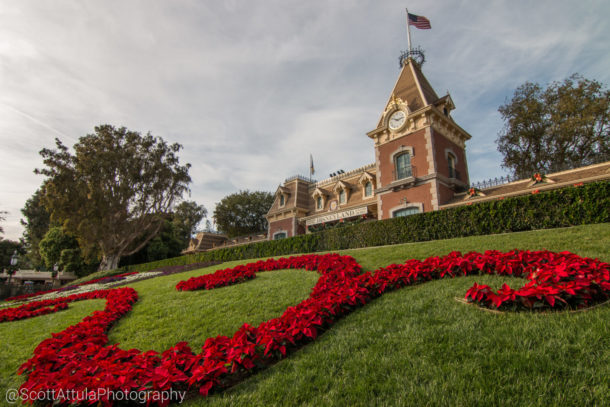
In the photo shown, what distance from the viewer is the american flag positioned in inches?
901

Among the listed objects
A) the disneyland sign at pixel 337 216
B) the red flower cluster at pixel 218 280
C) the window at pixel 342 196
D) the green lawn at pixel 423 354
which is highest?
the window at pixel 342 196

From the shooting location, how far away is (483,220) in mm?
11617

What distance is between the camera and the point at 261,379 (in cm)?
303

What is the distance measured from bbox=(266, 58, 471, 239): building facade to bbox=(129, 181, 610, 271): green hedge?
227 inches

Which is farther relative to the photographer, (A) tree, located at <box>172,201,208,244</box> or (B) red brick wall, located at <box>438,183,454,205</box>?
(A) tree, located at <box>172,201,208,244</box>

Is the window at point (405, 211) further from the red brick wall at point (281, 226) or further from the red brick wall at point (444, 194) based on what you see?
the red brick wall at point (281, 226)

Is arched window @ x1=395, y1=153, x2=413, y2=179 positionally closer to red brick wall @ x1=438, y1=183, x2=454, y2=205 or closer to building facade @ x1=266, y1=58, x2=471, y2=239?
building facade @ x1=266, y1=58, x2=471, y2=239

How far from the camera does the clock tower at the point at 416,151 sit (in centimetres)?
1931

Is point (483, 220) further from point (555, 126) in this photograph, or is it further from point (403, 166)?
point (555, 126)

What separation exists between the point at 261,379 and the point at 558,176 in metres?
20.1

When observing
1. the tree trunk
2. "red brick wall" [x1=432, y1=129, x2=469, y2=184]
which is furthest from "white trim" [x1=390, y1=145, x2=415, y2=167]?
the tree trunk

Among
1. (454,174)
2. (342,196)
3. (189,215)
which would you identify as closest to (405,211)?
(454,174)

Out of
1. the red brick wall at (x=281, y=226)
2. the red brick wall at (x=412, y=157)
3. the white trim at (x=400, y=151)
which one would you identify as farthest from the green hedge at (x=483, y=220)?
the red brick wall at (x=281, y=226)

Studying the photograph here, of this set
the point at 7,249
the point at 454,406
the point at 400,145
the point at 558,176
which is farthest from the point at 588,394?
the point at 7,249
